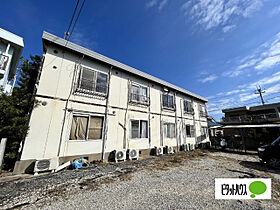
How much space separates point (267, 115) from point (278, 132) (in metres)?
7.10

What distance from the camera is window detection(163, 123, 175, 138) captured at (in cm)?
1012

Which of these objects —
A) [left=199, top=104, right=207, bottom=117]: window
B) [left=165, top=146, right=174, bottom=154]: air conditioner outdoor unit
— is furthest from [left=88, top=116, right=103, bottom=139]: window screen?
[left=199, top=104, right=207, bottom=117]: window

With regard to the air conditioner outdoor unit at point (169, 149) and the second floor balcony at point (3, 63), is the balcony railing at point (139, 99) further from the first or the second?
the second floor balcony at point (3, 63)

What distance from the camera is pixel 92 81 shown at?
7062mm

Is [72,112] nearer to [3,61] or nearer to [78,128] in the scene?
[78,128]

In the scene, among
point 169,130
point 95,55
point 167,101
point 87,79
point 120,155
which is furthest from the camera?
point 167,101

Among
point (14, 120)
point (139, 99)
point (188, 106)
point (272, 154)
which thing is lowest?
point (272, 154)

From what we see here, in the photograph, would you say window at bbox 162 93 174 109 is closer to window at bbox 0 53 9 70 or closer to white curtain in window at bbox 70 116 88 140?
white curtain in window at bbox 70 116 88 140

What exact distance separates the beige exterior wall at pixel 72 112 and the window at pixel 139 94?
44cm

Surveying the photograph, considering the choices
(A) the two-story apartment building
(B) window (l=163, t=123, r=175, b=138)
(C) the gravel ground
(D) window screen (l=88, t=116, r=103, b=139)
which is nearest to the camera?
(C) the gravel ground

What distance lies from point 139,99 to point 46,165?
22.1ft

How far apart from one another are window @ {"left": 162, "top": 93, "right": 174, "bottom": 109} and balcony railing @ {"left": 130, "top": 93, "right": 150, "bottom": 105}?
83.7 inches

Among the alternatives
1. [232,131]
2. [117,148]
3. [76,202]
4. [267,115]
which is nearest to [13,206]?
[76,202]

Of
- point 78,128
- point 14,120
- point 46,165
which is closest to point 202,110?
point 78,128
